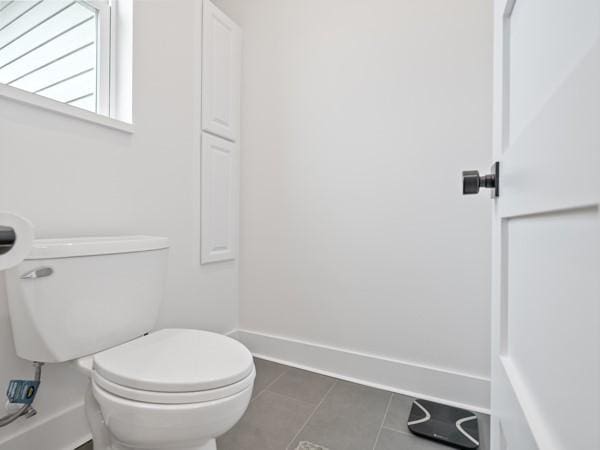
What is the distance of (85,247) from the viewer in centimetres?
95

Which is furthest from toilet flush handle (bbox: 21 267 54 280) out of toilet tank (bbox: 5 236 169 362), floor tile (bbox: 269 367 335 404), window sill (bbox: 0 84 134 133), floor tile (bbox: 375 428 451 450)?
floor tile (bbox: 375 428 451 450)

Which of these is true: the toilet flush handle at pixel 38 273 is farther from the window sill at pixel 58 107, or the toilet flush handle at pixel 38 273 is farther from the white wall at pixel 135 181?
the window sill at pixel 58 107

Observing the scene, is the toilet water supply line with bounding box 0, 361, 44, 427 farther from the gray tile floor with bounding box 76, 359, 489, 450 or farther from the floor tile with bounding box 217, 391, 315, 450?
the floor tile with bounding box 217, 391, 315, 450

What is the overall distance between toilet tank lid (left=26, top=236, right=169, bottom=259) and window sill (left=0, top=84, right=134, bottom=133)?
437 millimetres

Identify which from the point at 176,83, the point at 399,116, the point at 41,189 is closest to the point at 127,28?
the point at 176,83

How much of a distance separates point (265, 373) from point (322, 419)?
47cm

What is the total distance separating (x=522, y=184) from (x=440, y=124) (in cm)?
115

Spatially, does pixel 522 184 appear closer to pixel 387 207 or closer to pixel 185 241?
pixel 387 207

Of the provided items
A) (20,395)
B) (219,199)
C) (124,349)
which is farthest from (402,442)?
(219,199)

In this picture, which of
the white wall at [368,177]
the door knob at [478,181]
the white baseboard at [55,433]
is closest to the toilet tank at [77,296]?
the white baseboard at [55,433]

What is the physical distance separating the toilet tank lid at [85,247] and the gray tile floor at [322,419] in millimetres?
754

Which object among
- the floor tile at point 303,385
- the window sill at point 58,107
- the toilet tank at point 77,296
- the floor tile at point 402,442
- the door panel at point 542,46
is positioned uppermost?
the window sill at point 58,107

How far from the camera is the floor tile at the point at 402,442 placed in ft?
3.80

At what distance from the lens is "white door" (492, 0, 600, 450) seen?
0.24 meters
